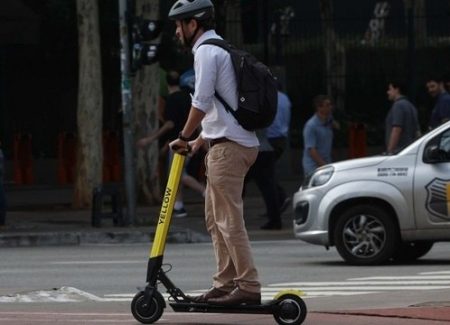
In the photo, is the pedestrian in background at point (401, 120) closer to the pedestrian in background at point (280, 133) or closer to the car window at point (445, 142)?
the pedestrian in background at point (280, 133)

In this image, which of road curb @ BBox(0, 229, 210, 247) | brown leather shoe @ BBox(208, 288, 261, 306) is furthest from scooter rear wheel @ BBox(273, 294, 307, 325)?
road curb @ BBox(0, 229, 210, 247)

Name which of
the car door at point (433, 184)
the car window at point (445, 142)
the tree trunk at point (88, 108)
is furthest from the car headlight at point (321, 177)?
the tree trunk at point (88, 108)

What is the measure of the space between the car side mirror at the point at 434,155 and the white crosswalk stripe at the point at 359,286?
1.43 m

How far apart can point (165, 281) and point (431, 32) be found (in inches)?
1083

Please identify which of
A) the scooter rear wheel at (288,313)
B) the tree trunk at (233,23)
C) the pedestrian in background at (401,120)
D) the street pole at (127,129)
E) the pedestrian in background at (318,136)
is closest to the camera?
the scooter rear wheel at (288,313)

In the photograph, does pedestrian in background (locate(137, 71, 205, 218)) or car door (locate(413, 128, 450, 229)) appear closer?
car door (locate(413, 128, 450, 229))

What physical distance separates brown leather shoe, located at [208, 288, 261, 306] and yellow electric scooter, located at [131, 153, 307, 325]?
0.11ft

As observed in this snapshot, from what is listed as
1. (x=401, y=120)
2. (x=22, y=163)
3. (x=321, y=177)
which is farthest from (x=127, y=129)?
(x=22, y=163)

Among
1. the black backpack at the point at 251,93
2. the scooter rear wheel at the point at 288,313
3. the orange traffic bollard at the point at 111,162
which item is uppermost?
Result: the black backpack at the point at 251,93

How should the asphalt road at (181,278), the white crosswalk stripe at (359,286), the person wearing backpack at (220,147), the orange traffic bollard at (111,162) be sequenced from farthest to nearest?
the orange traffic bollard at (111,162)
the white crosswalk stripe at (359,286)
the asphalt road at (181,278)
the person wearing backpack at (220,147)

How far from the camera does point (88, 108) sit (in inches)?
915

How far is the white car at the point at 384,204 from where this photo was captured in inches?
584

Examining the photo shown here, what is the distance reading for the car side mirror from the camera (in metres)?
14.8

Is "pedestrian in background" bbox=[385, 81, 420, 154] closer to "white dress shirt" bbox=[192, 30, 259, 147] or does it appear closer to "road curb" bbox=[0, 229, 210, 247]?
"road curb" bbox=[0, 229, 210, 247]
